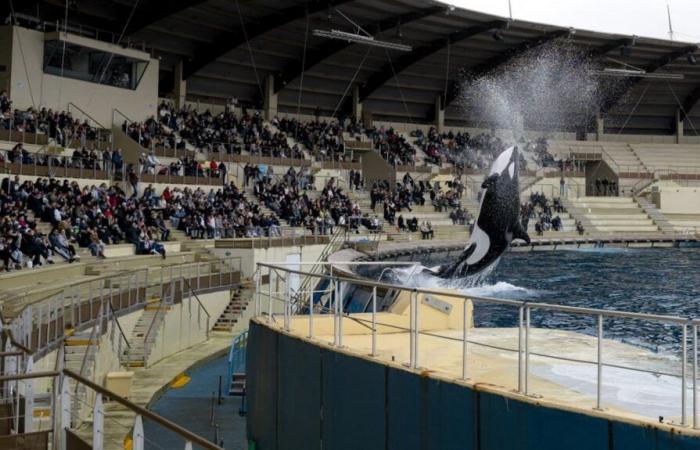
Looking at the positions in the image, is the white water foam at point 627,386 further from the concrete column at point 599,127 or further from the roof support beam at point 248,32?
the concrete column at point 599,127

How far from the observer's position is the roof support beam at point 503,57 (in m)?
61.5

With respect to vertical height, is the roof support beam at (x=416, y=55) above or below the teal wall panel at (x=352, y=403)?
above

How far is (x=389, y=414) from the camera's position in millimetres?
9258

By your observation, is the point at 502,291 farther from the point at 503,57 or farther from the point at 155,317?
the point at 503,57

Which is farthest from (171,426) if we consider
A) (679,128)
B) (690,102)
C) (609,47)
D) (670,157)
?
(679,128)

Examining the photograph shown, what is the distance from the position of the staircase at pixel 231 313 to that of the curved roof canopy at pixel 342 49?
18.1 metres

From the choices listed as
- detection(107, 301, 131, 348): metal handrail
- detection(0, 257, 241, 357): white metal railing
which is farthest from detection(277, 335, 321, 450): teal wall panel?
detection(107, 301, 131, 348): metal handrail

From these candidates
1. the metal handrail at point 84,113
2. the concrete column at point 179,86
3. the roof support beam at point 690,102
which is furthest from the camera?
the roof support beam at point 690,102

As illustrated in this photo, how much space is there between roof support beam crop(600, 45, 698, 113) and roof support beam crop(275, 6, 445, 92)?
2470cm

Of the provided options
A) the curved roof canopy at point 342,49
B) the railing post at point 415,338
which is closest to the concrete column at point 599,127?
the curved roof canopy at point 342,49

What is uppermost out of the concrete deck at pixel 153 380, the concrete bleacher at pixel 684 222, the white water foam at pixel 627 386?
the concrete bleacher at pixel 684 222

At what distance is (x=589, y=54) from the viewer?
65.9 meters

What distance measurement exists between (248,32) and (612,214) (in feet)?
103

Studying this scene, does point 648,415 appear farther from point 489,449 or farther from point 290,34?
point 290,34
